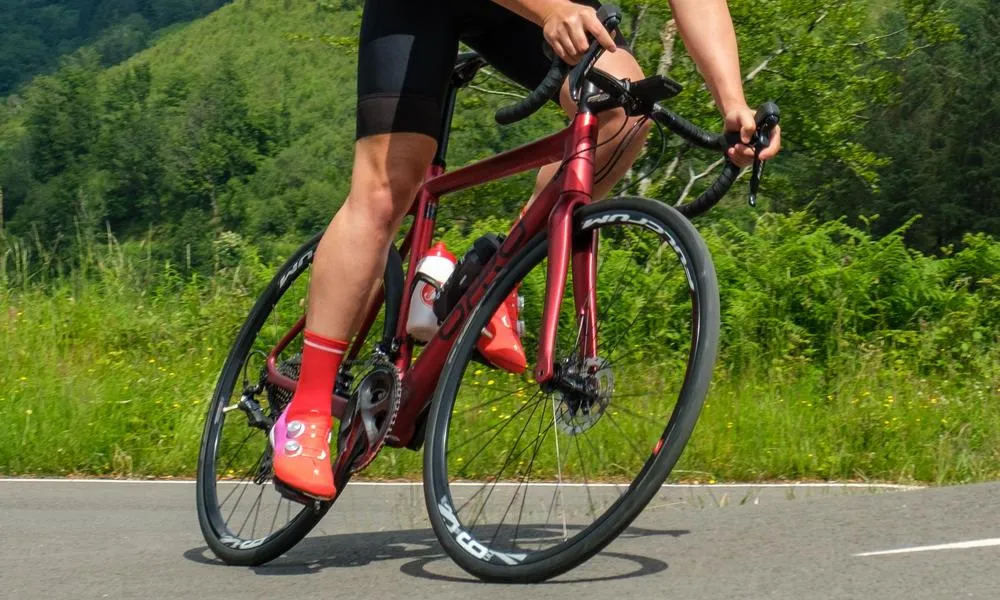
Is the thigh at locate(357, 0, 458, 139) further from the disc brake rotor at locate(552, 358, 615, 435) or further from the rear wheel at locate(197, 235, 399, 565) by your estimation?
the disc brake rotor at locate(552, 358, 615, 435)

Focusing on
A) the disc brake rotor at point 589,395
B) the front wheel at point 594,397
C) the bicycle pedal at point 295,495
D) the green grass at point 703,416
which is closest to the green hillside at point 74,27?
the green grass at point 703,416

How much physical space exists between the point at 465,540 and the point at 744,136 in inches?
43.8

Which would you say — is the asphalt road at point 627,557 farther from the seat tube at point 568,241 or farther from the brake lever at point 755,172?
the brake lever at point 755,172

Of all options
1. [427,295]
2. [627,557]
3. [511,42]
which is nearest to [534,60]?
[511,42]

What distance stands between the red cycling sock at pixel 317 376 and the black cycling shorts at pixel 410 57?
0.57m

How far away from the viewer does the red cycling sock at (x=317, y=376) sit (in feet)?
11.7

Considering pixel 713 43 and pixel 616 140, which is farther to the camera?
pixel 616 140

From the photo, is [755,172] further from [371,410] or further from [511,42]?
[371,410]

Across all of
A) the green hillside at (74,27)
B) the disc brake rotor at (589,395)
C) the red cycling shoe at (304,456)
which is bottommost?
the red cycling shoe at (304,456)

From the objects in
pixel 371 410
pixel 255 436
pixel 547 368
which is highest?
pixel 547 368

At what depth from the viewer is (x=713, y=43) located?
3.16 meters

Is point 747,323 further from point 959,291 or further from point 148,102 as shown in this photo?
point 148,102

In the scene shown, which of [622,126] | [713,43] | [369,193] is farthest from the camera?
[369,193]

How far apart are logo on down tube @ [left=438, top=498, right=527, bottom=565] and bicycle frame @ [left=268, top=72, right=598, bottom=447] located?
371 millimetres
